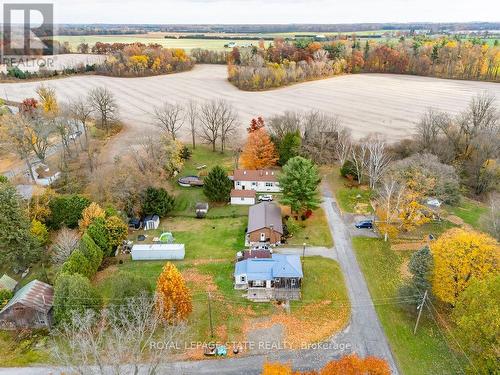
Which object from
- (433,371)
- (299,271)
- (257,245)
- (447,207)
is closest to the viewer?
(433,371)

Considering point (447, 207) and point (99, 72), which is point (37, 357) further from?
point (99, 72)

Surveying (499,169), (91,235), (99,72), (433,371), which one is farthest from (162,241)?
(99,72)

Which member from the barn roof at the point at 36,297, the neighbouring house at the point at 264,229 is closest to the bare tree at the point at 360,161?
the neighbouring house at the point at 264,229

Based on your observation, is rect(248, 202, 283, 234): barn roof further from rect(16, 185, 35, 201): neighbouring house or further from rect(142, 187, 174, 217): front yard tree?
rect(16, 185, 35, 201): neighbouring house

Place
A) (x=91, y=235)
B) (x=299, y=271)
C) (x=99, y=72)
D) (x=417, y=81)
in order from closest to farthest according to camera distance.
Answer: (x=299, y=271) < (x=91, y=235) < (x=417, y=81) < (x=99, y=72)

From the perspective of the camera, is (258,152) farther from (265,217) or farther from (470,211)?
(470,211)

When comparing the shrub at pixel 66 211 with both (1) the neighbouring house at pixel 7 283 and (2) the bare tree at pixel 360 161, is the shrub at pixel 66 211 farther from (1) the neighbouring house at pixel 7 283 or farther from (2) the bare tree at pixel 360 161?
(2) the bare tree at pixel 360 161
